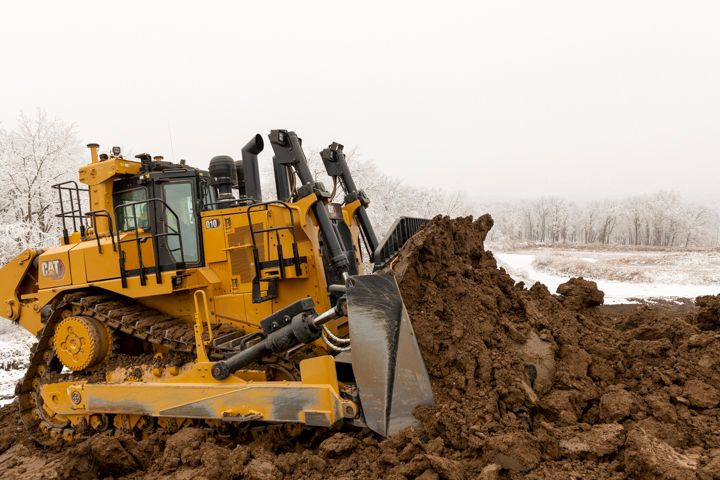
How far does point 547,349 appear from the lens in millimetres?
4824

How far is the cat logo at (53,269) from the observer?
642cm

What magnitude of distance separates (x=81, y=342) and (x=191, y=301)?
1249 mm

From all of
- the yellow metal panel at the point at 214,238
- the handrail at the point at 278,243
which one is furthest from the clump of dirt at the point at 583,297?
the yellow metal panel at the point at 214,238

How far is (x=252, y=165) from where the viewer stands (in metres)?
6.14

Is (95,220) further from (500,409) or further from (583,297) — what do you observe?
(583,297)

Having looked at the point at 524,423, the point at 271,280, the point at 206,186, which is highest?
the point at 206,186

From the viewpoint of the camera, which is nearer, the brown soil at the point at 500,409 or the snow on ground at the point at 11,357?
the brown soil at the point at 500,409

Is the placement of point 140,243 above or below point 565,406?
above

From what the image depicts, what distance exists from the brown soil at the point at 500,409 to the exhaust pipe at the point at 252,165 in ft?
6.74

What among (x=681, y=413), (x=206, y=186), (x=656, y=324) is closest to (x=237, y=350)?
(x=206, y=186)

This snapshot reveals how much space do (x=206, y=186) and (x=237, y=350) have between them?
2.06 meters

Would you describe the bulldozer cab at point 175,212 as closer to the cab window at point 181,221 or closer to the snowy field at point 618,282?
the cab window at point 181,221

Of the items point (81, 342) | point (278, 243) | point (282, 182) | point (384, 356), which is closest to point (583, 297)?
point (384, 356)

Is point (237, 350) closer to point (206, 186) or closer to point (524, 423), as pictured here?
point (206, 186)
